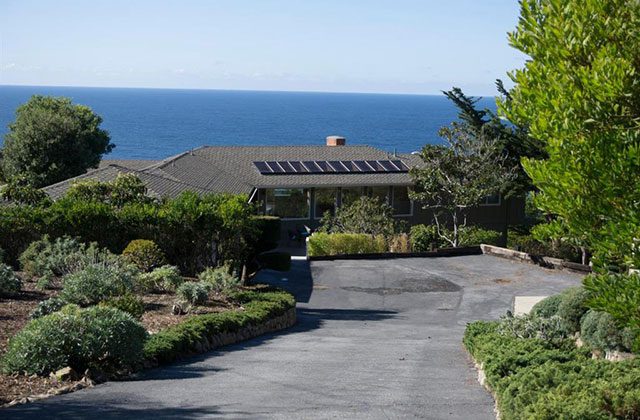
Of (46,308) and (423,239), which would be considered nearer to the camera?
(46,308)

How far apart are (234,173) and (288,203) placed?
111 inches

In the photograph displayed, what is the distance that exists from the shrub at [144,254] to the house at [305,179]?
1433cm

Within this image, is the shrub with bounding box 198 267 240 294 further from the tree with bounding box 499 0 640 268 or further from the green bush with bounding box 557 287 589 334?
the tree with bounding box 499 0 640 268

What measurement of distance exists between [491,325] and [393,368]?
3.17m

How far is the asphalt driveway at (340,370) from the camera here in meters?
11.2

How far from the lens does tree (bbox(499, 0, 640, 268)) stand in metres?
8.88

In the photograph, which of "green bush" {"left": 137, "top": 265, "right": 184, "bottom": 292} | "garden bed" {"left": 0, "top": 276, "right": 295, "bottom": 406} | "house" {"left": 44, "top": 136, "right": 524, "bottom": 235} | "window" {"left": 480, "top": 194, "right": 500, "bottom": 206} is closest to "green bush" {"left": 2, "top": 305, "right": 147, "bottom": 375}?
"garden bed" {"left": 0, "top": 276, "right": 295, "bottom": 406}

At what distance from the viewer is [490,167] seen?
39.1 metres

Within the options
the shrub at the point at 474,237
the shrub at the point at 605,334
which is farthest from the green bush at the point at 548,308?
the shrub at the point at 474,237

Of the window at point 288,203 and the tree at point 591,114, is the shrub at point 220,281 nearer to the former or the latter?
the tree at point 591,114

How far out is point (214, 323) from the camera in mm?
17297

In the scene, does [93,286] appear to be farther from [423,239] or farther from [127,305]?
[423,239]

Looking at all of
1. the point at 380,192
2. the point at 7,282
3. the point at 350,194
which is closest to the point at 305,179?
the point at 350,194

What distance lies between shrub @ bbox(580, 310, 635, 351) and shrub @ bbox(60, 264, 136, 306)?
28.7ft
